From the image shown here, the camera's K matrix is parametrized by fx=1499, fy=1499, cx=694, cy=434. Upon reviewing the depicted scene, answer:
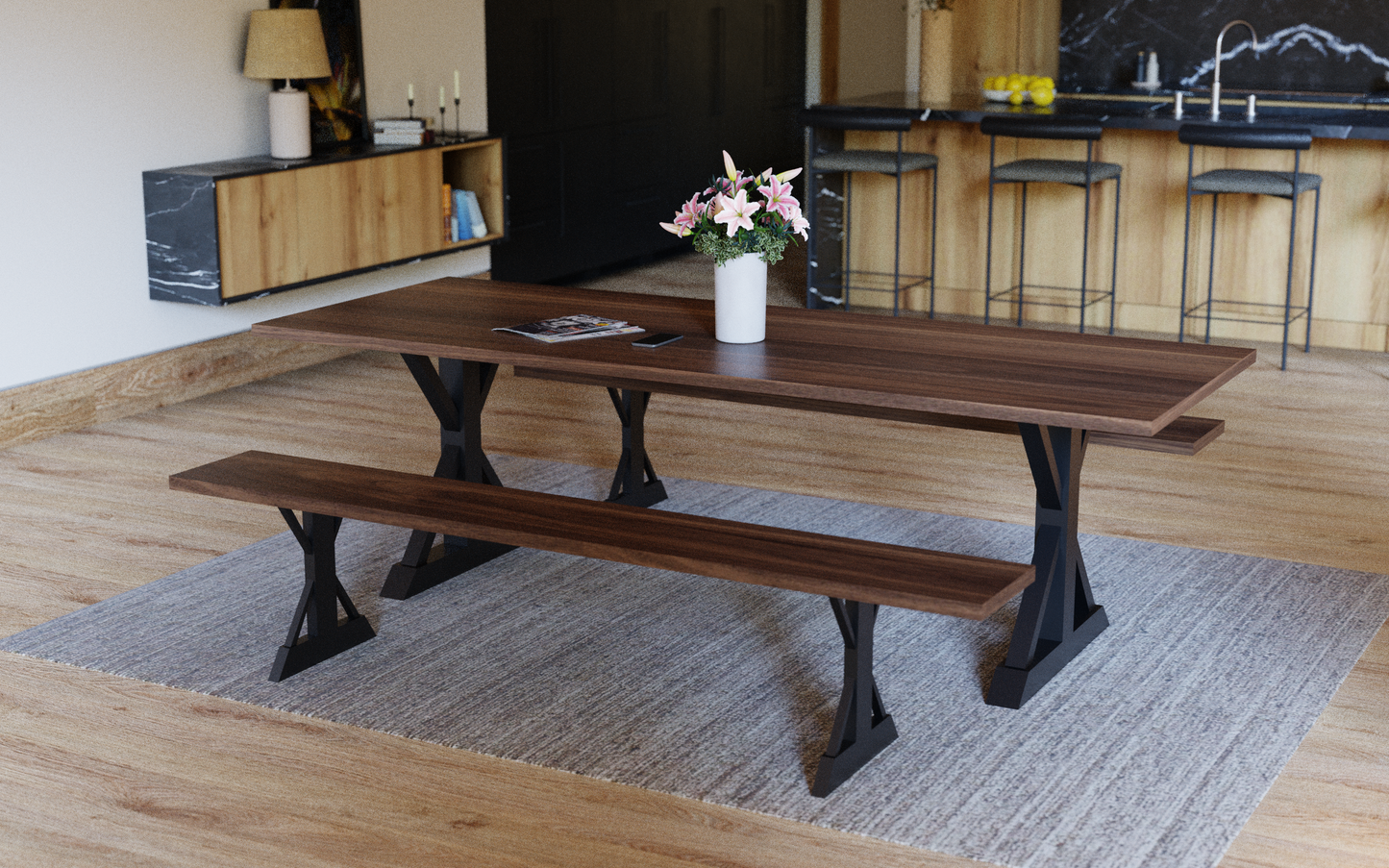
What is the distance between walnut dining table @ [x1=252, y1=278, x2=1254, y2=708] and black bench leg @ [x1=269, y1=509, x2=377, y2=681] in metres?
0.37

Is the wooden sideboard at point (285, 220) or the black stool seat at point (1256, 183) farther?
the black stool seat at point (1256, 183)

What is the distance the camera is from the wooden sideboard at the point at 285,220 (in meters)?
5.30

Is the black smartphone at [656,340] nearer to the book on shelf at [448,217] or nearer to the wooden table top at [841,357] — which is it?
the wooden table top at [841,357]

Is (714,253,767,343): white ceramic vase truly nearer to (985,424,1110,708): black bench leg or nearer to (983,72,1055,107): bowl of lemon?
(985,424,1110,708): black bench leg

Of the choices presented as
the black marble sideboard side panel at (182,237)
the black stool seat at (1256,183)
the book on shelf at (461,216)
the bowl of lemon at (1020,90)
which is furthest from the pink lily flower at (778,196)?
the bowl of lemon at (1020,90)

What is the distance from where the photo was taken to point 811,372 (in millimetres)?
3168

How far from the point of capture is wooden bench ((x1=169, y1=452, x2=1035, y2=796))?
268 cm

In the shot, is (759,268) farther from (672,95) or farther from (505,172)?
(672,95)

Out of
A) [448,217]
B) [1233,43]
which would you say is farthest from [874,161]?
[1233,43]

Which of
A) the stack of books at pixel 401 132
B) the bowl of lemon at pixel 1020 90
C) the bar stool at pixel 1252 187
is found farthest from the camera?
the bowl of lemon at pixel 1020 90

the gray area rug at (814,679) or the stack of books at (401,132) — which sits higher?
the stack of books at (401,132)

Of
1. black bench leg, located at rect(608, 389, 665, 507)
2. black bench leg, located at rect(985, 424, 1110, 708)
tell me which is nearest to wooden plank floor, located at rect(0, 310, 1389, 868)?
black bench leg, located at rect(608, 389, 665, 507)

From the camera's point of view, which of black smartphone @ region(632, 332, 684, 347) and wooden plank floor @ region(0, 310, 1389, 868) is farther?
black smartphone @ region(632, 332, 684, 347)

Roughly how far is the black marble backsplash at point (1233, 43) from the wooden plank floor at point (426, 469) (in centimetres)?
210
